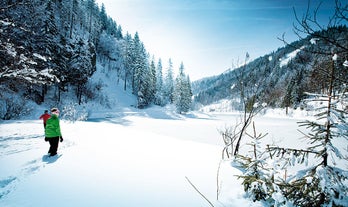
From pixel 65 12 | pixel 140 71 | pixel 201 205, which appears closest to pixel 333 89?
pixel 201 205

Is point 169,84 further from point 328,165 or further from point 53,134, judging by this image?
point 328,165

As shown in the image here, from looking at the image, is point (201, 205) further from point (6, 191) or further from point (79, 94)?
point (79, 94)

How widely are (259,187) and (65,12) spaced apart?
172 feet

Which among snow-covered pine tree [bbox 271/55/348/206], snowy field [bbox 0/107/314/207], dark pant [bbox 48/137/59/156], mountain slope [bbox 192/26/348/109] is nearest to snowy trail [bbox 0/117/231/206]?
snowy field [bbox 0/107/314/207]

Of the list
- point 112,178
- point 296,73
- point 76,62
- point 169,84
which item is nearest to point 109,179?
point 112,178

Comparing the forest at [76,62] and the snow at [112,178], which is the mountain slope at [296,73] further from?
the forest at [76,62]

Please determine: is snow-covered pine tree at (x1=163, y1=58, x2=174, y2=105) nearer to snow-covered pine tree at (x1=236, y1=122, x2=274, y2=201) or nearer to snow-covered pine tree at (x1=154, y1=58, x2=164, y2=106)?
snow-covered pine tree at (x1=154, y1=58, x2=164, y2=106)

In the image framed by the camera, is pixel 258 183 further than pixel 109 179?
No

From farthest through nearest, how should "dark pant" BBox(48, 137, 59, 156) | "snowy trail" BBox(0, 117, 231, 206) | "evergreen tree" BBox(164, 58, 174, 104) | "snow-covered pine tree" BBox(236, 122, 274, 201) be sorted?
"evergreen tree" BBox(164, 58, 174, 104) < "dark pant" BBox(48, 137, 59, 156) < "snow-covered pine tree" BBox(236, 122, 274, 201) < "snowy trail" BBox(0, 117, 231, 206)

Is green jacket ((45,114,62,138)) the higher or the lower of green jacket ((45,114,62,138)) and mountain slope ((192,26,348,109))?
the lower

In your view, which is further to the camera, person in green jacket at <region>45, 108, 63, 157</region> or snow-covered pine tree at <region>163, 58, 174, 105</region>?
snow-covered pine tree at <region>163, 58, 174, 105</region>

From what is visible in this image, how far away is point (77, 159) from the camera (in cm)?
494

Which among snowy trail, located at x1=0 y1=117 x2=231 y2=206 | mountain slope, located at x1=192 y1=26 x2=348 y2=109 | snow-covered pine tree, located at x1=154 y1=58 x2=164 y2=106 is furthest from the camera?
snow-covered pine tree, located at x1=154 y1=58 x2=164 y2=106

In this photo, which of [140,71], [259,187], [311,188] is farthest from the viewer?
[140,71]
